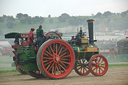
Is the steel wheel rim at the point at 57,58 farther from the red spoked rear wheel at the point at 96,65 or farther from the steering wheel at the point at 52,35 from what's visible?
the red spoked rear wheel at the point at 96,65

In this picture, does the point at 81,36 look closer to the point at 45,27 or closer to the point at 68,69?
the point at 68,69

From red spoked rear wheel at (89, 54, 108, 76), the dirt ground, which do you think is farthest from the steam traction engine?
red spoked rear wheel at (89, 54, 108, 76)

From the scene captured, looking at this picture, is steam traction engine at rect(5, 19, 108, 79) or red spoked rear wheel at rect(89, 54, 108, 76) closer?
steam traction engine at rect(5, 19, 108, 79)

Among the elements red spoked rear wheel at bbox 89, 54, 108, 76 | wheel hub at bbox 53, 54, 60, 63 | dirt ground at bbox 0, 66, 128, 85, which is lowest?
dirt ground at bbox 0, 66, 128, 85

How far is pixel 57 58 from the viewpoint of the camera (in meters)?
12.2

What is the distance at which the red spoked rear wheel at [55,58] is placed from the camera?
11.8 meters

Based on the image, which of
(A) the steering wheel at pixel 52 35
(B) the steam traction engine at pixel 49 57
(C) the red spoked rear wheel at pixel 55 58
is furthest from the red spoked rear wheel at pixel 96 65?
(A) the steering wheel at pixel 52 35

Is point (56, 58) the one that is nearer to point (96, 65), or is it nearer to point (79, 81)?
point (79, 81)

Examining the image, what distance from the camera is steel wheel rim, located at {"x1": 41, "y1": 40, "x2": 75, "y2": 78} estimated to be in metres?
12.0

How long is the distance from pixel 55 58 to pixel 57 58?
0.28 ft

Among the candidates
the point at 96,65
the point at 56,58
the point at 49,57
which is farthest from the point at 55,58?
the point at 96,65

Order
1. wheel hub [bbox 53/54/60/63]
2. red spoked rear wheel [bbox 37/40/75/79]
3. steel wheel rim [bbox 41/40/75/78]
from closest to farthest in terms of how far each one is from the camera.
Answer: red spoked rear wheel [bbox 37/40/75/79]
steel wheel rim [bbox 41/40/75/78]
wheel hub [bbox 53/54/60/63]

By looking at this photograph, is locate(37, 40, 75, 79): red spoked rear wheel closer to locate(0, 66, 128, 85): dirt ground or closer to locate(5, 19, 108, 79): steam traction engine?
locate(5, 19, 108, 79): steam traction engine

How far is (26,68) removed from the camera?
40.4 ft
